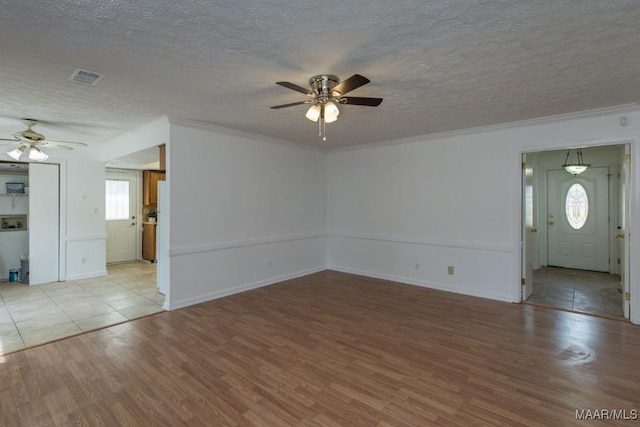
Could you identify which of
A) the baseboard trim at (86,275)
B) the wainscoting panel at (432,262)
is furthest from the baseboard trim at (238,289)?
the baseboard trim at (86,275)

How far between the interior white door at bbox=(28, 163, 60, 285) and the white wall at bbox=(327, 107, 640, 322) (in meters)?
5.13

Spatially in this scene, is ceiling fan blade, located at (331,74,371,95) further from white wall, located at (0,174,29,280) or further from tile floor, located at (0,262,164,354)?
white wall, located at (0,174,29,280)

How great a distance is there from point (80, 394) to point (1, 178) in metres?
5.67

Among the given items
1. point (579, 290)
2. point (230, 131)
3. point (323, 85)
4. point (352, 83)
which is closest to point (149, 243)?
point (230, 131)

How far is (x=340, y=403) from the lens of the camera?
226cm

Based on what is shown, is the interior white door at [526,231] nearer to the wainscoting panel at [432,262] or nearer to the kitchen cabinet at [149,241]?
the wainscoting panel at [432,262]

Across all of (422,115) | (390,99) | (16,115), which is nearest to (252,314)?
(390,99)

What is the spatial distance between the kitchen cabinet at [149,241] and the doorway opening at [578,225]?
7.76 m

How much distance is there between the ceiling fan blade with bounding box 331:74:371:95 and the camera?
2.29 m

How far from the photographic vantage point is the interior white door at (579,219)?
640cm

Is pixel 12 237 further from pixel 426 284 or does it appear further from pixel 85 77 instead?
pixel 426 284

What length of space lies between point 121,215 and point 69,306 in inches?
155

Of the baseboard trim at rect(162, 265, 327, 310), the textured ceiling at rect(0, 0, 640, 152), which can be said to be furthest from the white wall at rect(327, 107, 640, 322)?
the baseboard trim at rect(162, 265, 327, 310)

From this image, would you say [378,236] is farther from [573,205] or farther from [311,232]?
[573,205]
